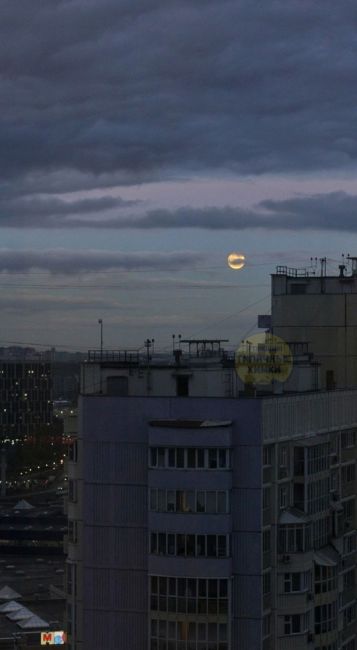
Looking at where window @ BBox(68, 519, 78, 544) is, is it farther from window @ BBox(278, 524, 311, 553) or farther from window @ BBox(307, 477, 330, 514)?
window @ BBox(307, 477, 330, 514)

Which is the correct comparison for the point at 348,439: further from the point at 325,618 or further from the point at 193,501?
the point at 193,501

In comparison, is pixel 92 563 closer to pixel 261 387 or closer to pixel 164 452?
pixel 164 452

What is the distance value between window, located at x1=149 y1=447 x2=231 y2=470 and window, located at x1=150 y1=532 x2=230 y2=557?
A: 1.95 metres

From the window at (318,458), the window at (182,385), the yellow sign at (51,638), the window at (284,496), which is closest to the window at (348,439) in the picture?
the window at (318,458)

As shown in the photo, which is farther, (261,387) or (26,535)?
(26,535)

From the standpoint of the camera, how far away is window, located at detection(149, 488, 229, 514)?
122 ft

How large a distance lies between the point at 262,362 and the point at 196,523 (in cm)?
823

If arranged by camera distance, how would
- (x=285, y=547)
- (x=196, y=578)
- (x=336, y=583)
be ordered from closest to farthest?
(x=196, y=578), (x=285, y=547), (x=336, y=583)

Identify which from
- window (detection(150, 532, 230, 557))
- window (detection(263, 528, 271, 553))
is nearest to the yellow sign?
window (detection(263, 528, 271, 553))

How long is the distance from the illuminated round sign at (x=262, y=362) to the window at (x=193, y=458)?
19.5 feet

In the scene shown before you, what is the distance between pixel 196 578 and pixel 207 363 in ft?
30.6

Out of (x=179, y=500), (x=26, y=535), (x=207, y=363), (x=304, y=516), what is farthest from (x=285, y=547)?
(x=26, y=535)

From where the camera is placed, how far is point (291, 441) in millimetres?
40406

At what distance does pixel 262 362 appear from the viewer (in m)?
43.7
